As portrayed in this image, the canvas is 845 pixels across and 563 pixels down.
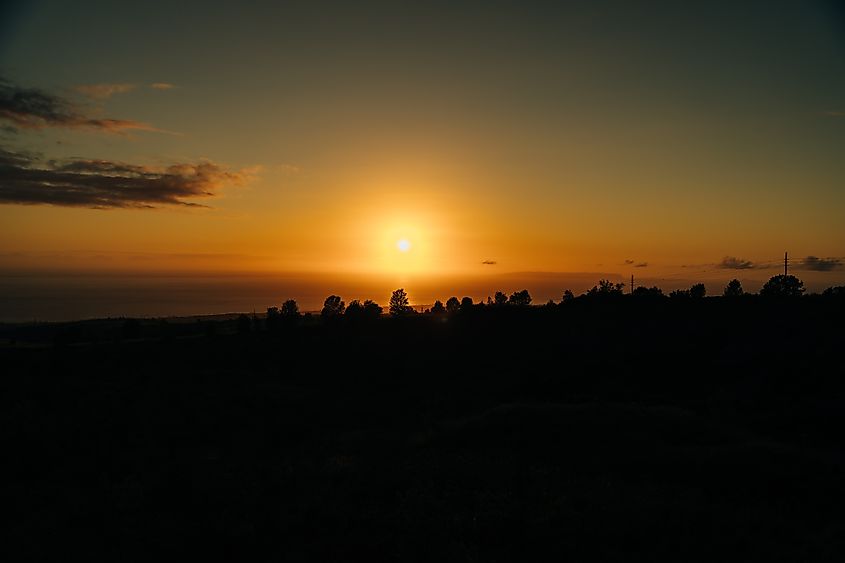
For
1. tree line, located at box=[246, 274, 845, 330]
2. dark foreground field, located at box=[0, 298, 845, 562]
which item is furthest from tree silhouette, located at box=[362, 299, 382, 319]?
dark foreground field, located at box=[0, 298, 845, 562]

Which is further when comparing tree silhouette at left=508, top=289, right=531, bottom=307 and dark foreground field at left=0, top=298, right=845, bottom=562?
tree silhouette at left=508, top=289, right=531, bottom=307

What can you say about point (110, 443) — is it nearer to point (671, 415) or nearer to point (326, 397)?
point (326, 397)

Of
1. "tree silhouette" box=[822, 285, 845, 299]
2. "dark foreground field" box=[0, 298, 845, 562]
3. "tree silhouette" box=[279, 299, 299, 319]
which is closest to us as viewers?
"dark foreground field" box=[0, 298, 845, 562]

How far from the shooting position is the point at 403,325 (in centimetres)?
9069

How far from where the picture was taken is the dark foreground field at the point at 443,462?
12586 mm

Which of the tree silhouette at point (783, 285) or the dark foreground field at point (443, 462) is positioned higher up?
the tree silhouette at point (783, 285)

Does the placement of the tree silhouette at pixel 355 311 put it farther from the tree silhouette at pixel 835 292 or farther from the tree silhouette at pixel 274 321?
the tree silhouette at pixel 835 292

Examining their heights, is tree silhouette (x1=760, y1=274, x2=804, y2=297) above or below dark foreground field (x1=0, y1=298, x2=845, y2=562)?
above

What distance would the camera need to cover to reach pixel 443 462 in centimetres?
1952

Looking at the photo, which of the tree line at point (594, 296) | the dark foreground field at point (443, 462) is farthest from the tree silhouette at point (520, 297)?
the dark foreground field at point (443, 462)

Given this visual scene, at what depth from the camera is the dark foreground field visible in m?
12.6

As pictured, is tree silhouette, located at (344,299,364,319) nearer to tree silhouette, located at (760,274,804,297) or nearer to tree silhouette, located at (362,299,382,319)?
tree silhouette, located at (362,299,382,319)

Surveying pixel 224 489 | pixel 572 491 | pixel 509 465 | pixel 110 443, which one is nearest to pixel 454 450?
pixel 509 465

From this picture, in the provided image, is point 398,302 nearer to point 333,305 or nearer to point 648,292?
point 333,305
